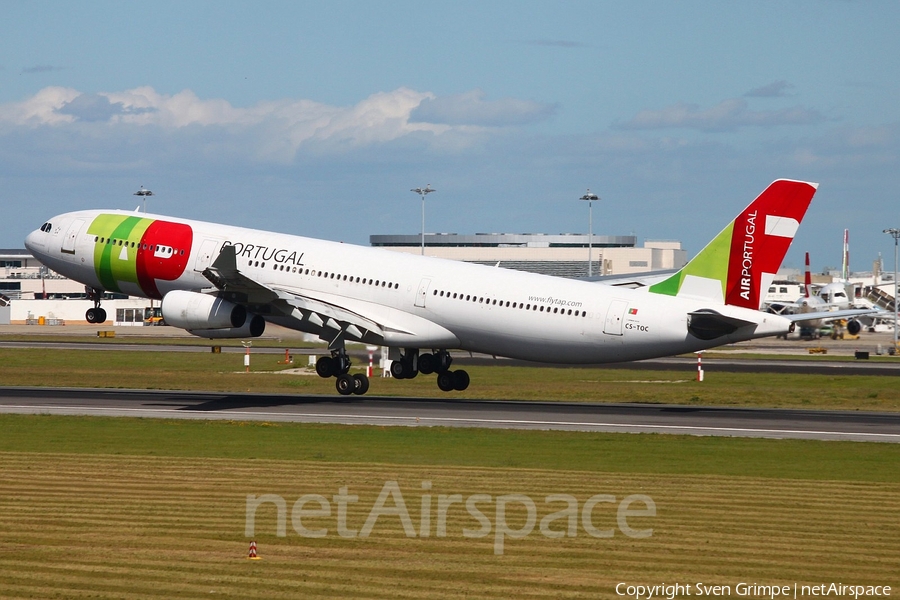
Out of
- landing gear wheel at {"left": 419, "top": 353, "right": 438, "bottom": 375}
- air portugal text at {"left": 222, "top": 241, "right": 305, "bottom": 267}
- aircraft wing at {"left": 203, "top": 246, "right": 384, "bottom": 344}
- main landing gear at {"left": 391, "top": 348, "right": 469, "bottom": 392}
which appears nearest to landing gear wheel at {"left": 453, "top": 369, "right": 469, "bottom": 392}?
main landing gear at {"left": 391, "top": 348, "right": 469, "bottom": 392}

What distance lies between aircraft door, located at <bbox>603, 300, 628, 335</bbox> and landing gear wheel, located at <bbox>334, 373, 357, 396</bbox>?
12.7 m

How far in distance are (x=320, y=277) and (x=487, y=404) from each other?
947 cm

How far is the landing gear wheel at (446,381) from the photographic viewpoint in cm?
5128

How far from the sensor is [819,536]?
21406 mm

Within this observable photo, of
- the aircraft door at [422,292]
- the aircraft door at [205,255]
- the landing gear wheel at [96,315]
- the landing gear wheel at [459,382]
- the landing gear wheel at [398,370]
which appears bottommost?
the landing gear wheel at [459,382]

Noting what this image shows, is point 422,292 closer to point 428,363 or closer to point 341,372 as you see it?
point 428,363

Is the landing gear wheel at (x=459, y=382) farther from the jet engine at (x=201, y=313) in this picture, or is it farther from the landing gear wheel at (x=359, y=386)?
the jet engine at (x=201, y=313)

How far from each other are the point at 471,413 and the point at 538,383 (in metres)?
16.6

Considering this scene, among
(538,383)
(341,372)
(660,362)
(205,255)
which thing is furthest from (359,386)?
(660,362)

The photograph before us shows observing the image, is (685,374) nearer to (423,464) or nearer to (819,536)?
(423,464)

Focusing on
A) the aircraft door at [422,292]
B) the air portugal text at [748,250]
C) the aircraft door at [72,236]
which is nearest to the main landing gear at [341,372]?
the aircraft door at [422,292]

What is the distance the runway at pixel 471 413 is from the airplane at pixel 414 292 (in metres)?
2.56

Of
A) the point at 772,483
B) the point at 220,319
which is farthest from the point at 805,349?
the point at 772,483

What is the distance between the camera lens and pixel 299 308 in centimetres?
4784
